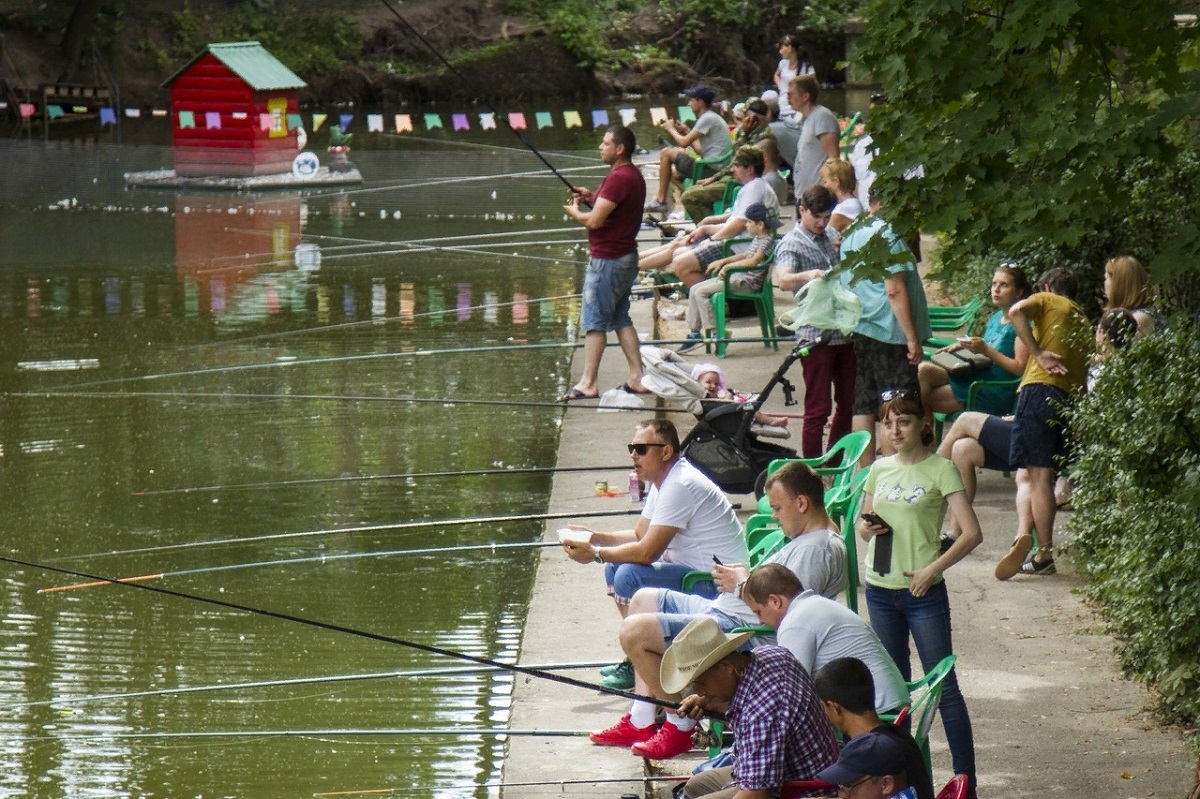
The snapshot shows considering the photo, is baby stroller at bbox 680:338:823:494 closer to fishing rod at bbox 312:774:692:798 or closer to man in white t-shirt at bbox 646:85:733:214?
fishing rod at bbox 312:774:692:798

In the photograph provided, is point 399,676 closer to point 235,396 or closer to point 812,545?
point 812,545

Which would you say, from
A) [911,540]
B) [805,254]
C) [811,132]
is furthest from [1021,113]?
[811,132]

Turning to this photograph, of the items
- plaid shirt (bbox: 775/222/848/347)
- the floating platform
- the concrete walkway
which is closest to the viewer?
the concrete walkway

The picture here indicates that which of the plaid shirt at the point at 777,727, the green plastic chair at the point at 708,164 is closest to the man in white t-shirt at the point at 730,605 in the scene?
the plaid shirt at the point at 777,727

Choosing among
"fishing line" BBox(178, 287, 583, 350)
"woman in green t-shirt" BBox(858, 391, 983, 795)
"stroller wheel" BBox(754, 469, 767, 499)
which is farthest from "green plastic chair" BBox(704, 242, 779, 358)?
"woman in green t-shirt" BBox(858, 391, 983, 795)

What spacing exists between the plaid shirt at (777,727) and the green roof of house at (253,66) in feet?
67.2

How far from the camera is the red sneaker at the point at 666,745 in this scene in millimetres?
5848

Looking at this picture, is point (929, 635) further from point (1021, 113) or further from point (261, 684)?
point (261, 684)

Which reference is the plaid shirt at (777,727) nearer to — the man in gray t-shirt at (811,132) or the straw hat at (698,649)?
the straw hat at (698,649)

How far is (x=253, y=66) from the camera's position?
24562 millimetres

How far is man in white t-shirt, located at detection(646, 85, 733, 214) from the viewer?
1719 centimetres

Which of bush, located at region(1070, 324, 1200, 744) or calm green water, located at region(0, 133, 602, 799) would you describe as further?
calm green water, located at region(0, 133, 602, 799)

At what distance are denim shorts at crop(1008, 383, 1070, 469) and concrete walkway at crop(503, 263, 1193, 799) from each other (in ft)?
1.81

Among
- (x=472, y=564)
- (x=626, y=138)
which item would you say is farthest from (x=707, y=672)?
(x=626, y=138)
